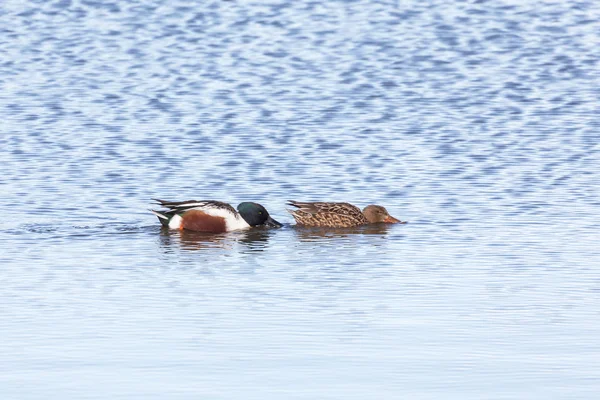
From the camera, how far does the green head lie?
1628 centimetres

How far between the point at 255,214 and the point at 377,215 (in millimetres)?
1201

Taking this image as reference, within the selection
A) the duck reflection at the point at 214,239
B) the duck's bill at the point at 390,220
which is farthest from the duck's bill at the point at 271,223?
the duck's bill at the point at 390,220

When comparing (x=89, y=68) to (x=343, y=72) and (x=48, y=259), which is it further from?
(x=48, y=259)

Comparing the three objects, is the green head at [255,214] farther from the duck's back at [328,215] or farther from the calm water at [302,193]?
the duck's back at [328,215]

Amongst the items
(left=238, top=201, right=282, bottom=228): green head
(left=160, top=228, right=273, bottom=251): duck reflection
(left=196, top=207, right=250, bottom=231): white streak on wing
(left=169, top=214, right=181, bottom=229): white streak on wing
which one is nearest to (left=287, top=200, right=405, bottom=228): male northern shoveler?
(left=238, top=201, right=282, bottom=228): green head

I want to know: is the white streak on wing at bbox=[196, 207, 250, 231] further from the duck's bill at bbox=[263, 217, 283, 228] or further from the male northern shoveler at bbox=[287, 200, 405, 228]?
the male northern shoveler at bbox=[287, 200, 405, 228]

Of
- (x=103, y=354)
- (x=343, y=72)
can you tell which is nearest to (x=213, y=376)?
(x=103, y=354)

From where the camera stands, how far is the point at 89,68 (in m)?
28.0

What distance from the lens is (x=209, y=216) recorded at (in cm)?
1625

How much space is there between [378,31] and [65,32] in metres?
6.12

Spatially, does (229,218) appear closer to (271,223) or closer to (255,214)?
(255,214)

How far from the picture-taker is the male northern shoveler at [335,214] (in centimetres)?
1631

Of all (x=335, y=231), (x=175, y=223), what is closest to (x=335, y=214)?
(x=335, y=231)

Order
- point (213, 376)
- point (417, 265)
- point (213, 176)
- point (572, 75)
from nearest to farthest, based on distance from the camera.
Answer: point (213, 376) → point (417, 265) → point (213, 176) → point (572, 75)
